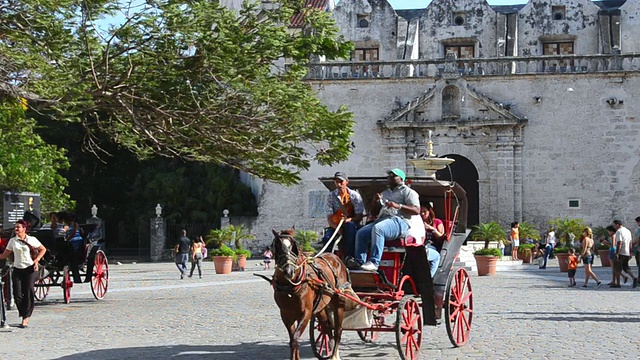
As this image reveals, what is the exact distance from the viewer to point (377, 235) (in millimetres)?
10320

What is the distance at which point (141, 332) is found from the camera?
13195 mm

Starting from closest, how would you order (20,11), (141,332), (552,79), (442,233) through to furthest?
(442,233), (141,332), (20,11), (552,79)

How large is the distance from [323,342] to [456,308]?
175cm

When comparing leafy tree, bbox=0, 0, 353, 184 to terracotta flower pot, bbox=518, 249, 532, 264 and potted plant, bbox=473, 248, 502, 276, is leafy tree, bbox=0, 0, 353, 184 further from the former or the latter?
terracotta flower pot, bbox=518, 249, 532, 264

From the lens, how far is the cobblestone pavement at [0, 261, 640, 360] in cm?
1120

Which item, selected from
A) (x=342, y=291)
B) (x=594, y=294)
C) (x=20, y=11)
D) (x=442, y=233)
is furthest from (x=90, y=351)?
(x=594, y=294)

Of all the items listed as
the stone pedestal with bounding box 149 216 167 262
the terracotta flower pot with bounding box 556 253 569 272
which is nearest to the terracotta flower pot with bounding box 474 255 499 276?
the terracotta flower pot with bounding box 556 253 569 272

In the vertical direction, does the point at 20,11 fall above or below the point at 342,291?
above

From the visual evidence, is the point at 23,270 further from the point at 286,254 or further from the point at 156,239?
the point at 156,239

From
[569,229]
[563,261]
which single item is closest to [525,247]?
[569,229]

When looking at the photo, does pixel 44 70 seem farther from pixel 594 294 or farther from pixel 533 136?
pixel 533 136

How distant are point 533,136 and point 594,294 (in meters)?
18.1

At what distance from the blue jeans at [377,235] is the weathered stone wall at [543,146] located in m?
26.7

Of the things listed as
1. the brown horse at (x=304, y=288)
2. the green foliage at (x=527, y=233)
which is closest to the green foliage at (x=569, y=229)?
the green foliage at (x=527, y=233)
